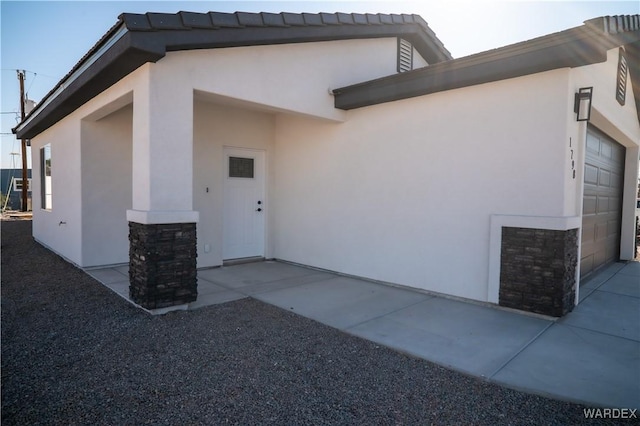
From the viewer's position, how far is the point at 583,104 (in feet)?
15.5

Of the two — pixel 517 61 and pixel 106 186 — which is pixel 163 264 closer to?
pixel 106 186

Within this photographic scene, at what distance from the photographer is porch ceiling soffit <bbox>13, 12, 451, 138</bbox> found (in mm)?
4332

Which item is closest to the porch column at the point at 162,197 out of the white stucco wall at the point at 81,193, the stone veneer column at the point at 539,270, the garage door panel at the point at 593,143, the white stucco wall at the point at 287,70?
the white stucco wall at the point at 287,70

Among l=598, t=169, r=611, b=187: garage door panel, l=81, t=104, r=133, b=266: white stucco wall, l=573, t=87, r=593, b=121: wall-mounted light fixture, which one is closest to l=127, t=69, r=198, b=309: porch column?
l=81, t=104, r=133, b=266: white stucco wall

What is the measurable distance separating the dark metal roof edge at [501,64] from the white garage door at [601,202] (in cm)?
216

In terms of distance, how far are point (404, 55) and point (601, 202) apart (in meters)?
4.89

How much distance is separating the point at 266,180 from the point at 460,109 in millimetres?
4382

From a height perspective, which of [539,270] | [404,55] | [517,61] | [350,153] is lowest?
[539,270]

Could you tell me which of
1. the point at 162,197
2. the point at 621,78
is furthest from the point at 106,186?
the point at 621,78

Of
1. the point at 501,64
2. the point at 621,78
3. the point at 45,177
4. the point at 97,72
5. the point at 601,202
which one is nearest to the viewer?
the point at 501,64

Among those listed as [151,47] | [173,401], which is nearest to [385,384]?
[173,401]

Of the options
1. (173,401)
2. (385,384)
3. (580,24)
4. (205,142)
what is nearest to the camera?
(173,401)

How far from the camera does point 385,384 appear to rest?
10.1ft

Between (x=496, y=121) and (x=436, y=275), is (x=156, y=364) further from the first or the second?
(x=496, y=121)
